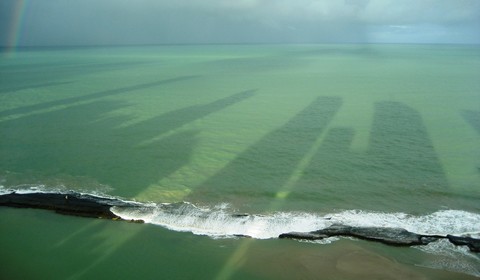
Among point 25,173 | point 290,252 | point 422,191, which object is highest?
point 422,191

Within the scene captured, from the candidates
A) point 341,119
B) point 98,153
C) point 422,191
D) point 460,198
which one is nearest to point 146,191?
point 98,153

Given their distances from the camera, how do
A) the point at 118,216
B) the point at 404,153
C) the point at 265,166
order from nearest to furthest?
1. the point at 118,216
2. the point at 265,166
3. the point at 404,153

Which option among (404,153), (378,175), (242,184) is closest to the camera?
(242,184)

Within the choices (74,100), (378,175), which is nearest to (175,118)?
(74,100)

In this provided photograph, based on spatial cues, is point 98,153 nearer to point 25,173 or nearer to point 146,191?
point 25,173

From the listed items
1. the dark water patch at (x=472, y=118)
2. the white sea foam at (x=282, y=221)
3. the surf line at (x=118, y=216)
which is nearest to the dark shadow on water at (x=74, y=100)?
the surf line at (x=118, y=216)

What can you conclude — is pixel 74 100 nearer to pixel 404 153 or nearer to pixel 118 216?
pixel 118 216

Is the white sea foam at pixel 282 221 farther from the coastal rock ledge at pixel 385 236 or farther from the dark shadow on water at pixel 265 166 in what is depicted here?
the dark shadow on water at pixel 265 166

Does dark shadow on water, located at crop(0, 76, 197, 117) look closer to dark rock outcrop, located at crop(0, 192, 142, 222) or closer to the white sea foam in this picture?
dark rock outcrop, located at crop(0, 192, 142, 222)
